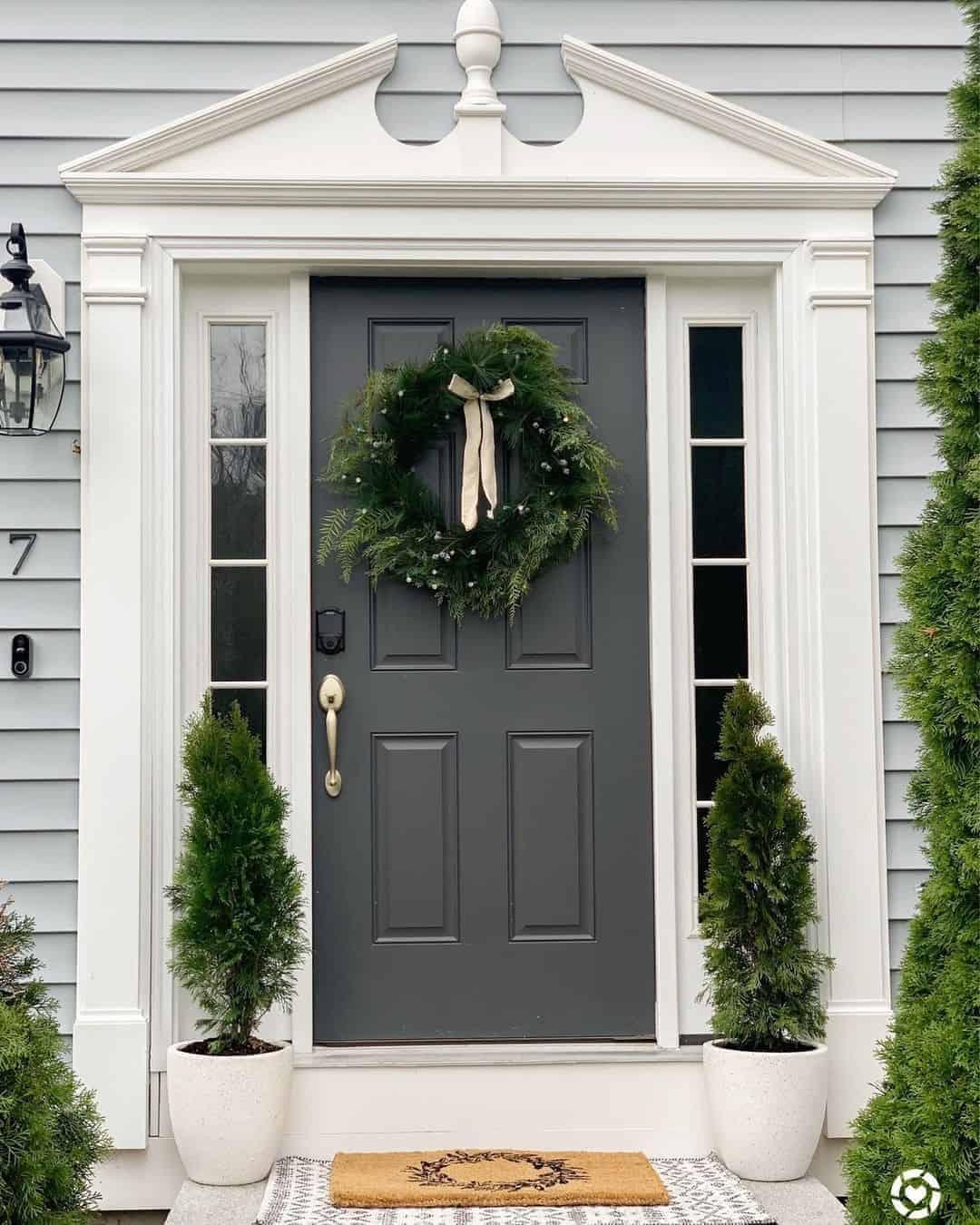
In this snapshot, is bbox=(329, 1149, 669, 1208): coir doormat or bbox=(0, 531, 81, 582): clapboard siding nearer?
bbox=(329, 1149, 669, 1208): coir doormat

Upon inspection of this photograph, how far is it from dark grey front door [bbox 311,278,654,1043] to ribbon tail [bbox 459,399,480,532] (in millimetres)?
81

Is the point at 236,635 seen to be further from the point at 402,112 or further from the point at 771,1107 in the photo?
the point at 771,1107

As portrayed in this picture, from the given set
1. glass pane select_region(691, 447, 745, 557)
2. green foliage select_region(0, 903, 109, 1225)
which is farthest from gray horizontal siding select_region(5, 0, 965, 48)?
green foliage select_region(0, 903, 109, 1225)

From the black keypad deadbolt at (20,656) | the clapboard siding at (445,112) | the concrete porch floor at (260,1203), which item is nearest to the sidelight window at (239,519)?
the black keypad deadbolt at (20,656)

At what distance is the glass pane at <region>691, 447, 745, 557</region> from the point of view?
372 centimetres

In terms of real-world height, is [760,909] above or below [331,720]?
below

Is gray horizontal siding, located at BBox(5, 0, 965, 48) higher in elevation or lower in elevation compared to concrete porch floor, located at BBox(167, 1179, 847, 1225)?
higher

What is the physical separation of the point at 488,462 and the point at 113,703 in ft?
3.69

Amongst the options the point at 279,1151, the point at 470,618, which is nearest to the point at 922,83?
the point at 470,618

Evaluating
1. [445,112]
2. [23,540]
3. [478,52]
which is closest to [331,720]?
[23,540]

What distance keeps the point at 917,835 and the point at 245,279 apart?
228cm

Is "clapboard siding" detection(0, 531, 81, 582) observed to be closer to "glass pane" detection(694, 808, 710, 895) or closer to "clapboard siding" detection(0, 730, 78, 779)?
"clapboard siding" detection(0, 730, 78, 779)

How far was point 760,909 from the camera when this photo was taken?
3.27 m

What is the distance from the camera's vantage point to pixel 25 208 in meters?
3.56
